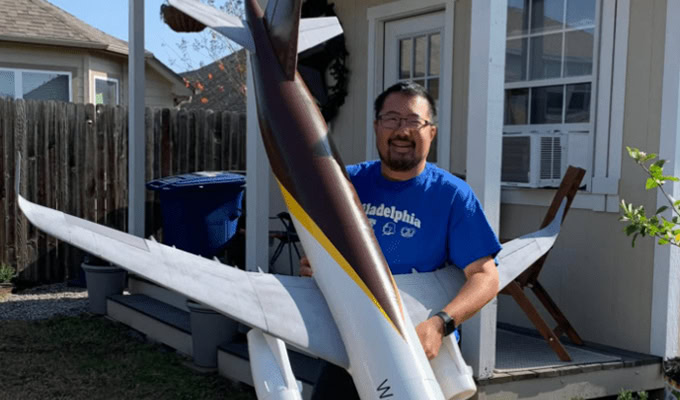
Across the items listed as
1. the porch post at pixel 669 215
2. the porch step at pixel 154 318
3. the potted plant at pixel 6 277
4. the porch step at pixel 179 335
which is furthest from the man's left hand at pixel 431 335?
the potted plant at pixel 6 277

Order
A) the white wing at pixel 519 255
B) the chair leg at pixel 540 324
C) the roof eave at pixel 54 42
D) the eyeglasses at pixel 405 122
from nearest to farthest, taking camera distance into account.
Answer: the eyeglasses at pixel 405 122
the white wing at pixel 519 255
the chair leg at pixel 540 324
the roof eave at pixel 54 42

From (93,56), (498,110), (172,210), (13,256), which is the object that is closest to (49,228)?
(498,110)

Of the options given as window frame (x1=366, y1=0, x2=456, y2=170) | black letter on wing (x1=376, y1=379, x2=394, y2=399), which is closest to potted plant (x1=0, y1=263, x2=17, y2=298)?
window frame (x1=366, y1=0, x2=456, y2=170)

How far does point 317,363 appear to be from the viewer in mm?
4840

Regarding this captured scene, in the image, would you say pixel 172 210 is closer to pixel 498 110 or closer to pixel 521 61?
pixel 521 61

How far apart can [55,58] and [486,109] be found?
464 inches

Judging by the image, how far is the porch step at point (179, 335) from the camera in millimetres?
4711

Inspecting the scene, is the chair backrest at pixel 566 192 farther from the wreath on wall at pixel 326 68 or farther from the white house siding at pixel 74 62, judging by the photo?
the white house siding at pixel 74 62

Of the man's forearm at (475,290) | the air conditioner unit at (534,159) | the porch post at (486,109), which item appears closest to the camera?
the man's forearm at (475,290)

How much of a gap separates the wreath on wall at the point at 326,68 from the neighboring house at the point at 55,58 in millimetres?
7610

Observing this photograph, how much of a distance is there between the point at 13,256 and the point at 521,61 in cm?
646

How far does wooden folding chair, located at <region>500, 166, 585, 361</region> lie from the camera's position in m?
4.40

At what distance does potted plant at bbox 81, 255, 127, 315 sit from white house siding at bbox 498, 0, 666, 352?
4.14m

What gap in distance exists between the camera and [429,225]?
7.84 feet
